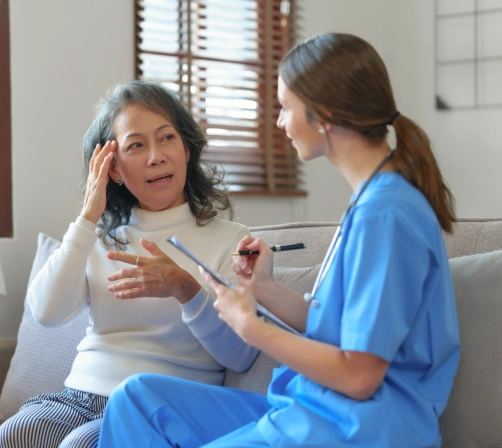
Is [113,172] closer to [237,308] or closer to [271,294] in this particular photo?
[271,294]

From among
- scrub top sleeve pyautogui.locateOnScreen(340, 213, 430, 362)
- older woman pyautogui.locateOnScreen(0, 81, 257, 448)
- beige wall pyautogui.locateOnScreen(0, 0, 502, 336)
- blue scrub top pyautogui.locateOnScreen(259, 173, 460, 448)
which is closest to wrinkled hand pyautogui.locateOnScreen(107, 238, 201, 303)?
older woman pyautogui.locateOnScreen(0, 81, 257, 448)

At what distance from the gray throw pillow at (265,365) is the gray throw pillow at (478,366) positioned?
376mm

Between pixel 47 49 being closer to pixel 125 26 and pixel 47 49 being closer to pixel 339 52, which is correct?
pixel 125 26

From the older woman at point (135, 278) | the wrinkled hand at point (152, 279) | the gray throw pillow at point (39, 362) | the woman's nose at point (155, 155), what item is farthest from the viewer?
the gray throw pillow at point (39, 362)

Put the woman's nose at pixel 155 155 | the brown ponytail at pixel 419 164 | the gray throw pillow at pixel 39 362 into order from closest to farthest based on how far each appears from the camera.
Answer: the brown ponytail at pixel 419 164 < the woman's nose at pixel 155 155 < the gray throw pillow at pixel 39 362

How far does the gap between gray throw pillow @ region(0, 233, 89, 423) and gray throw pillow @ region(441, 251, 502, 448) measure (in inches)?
42.0

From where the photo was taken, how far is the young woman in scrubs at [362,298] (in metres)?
1.05

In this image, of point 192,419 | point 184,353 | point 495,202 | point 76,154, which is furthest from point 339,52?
point 495,202

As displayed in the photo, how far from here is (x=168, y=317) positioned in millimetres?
1663

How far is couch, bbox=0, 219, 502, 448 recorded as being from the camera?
1.31 meters

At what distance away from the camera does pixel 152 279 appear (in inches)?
58.1

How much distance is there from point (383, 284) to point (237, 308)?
0.81ft

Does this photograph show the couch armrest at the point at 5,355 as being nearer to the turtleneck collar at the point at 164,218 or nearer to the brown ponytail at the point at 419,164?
the turtleneck collar at the point at 164,218

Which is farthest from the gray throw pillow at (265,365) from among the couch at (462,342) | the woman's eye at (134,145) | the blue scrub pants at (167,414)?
the woman's eye at (134,145)
